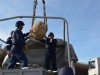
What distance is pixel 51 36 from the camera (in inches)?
316

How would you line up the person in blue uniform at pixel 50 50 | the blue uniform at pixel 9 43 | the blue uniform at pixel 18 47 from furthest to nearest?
1. the person in blue uniform at pixel 50 50
2. the blue uniform at pixel 9 43
3. the blue uniform at pixel 18 47

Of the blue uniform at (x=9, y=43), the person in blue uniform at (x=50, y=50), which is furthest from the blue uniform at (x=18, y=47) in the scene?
the person in blue uniform at (x=50, y=50)

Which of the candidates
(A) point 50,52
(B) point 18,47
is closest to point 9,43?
(B) point 18,47

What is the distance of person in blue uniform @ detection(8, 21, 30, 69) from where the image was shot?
691 centimetres

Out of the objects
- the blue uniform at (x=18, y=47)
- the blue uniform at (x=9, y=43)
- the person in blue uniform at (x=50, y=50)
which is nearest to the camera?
the blue uniform at (x=18, y=47)

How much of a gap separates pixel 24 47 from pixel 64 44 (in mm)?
1393

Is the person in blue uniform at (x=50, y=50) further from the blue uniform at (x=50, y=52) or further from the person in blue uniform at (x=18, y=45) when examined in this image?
the person in blue uniform at (x=18, y=45)

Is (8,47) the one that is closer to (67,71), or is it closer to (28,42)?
(28,42)

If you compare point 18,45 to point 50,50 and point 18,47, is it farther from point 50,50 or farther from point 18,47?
point 50,50

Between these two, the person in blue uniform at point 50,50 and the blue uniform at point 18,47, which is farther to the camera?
the person in blue uniform at point 50,50

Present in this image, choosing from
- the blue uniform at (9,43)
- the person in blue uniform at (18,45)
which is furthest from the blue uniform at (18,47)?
the blue uniform at (9,43)

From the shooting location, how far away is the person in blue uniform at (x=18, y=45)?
6910 millimetres

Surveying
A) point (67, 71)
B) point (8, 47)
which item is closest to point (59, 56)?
point (8, 47)

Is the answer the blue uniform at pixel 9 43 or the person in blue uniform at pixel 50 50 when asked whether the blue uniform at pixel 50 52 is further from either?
the blue uniform at pixel 9 43
